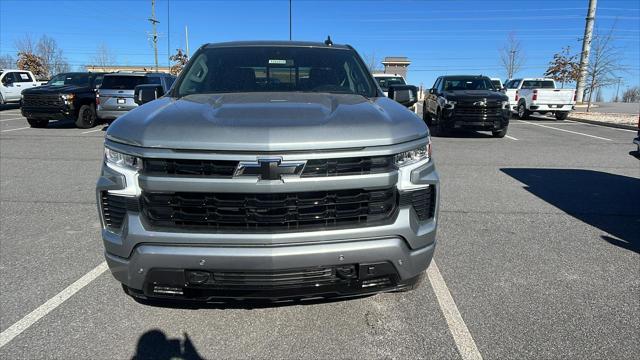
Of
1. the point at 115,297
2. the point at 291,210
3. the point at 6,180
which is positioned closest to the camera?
the point at 291,210

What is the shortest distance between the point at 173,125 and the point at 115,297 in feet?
5.48

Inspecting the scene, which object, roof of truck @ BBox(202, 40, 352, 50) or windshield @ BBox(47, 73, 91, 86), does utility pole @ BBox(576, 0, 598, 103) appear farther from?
roof of truck @ BBox(202, 40, 352, 50)

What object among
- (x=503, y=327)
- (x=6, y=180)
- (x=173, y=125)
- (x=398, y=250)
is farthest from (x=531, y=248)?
(x=6, y=180)

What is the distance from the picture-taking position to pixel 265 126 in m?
2.38

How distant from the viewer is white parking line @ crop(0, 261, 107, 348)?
9.50 ft

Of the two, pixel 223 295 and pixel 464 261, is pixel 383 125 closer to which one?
pixel 223 295

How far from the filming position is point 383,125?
8.34 feet

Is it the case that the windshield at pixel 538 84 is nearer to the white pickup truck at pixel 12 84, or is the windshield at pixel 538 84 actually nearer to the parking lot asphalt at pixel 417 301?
the parking lot asphalt at pixel 417 301

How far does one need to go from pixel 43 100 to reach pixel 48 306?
1358 cm

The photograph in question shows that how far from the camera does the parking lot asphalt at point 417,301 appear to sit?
279 cm

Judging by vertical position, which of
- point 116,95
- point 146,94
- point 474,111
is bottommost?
point 474,111

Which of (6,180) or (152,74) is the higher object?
(152,74)

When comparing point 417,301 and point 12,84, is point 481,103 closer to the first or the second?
point 417,301

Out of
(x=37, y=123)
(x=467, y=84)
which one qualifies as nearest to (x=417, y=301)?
(x=467, y=84)
